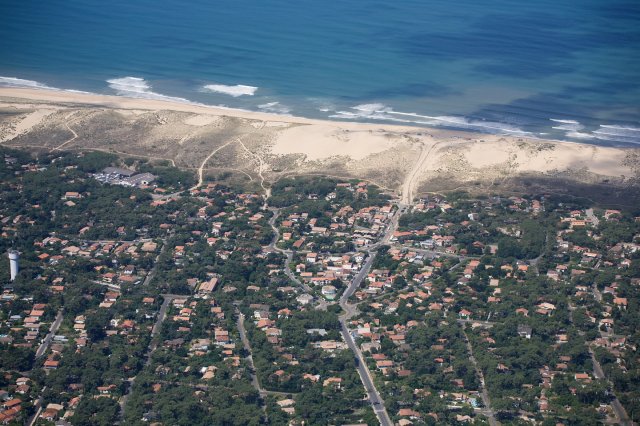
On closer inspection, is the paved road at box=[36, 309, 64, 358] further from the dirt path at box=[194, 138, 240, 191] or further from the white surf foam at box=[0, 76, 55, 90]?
the white surf foam at box=[0, 76, 55, 90]

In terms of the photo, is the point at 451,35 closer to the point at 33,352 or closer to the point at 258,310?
the point at 258,310

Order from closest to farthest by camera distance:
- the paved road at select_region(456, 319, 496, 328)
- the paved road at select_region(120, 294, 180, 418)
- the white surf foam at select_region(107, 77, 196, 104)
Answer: the paved road at select_region(120, 294, 180, 418), the paved road at select_region(456, 319, 496, 328), the white surf foam at select_region(107, 77, 196, 104)

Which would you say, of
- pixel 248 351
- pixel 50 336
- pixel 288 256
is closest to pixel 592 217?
pixel 288 256

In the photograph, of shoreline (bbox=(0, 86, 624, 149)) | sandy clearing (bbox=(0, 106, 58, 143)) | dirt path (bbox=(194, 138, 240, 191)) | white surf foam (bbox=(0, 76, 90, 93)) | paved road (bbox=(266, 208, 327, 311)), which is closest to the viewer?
paved road (bbox=(266, 208, 327, 311))

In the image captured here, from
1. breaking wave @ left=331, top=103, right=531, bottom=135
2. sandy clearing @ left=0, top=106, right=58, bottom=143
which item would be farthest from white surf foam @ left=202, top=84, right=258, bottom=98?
sandy clearing @ left=0, top=106, right=58, bottom=143

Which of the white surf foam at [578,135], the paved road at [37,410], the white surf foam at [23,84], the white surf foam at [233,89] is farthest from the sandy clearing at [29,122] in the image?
the white surf foam at [578,135]

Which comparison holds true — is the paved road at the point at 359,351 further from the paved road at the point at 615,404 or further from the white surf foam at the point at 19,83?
the white surf foam at the point at 19,83
